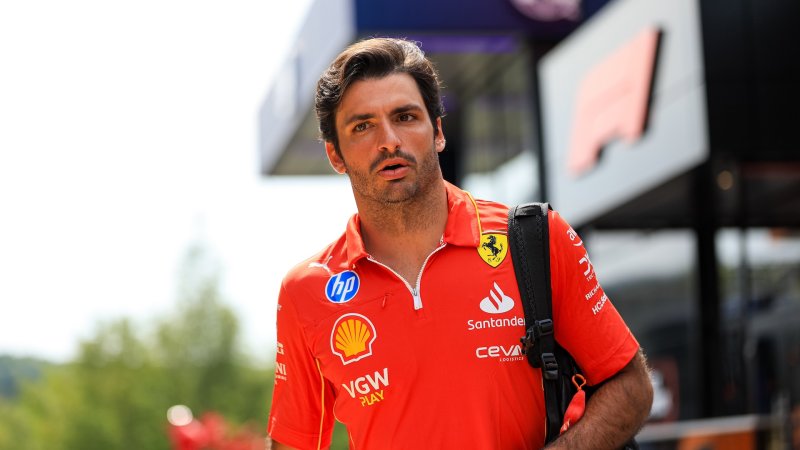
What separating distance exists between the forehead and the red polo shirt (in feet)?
1.01

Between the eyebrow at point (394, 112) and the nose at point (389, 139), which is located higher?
the eyebrow at point (394, 112)

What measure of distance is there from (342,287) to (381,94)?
0.48 m

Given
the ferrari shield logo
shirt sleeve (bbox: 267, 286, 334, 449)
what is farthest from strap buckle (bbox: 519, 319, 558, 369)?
shirt sleeve (bbox: 267, 286, 334, 449)

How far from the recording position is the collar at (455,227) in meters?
3.20

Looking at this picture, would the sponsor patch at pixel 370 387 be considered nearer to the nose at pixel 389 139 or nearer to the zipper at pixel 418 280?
the zipper at pixel 418 280

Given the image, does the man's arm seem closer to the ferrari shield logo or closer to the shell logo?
the ferrari shield logo

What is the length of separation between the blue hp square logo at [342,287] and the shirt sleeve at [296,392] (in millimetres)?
105

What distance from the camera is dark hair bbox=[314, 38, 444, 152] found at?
10.7 feet

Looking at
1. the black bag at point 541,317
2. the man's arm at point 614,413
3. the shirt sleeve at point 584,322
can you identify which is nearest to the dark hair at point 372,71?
the black bag at point 541,317

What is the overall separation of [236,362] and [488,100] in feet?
154

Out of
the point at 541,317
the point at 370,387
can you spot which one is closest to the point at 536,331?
the point at 541,317

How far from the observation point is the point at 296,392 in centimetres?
339

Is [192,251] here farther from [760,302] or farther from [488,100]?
[760,302]

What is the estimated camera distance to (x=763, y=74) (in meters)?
12.4
